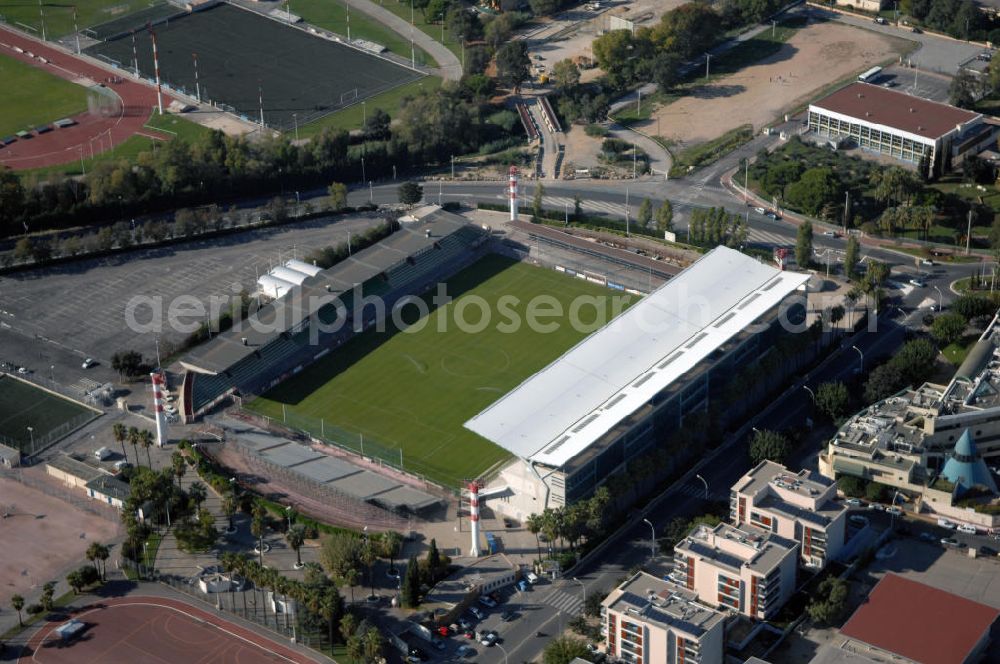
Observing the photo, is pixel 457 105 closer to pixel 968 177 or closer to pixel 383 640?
pixel 968 177

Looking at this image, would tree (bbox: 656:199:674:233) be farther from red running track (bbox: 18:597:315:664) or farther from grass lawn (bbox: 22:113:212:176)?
red running track (bbox: 18:597:315:664)

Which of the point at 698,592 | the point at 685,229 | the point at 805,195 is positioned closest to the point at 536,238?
the point at 685,229

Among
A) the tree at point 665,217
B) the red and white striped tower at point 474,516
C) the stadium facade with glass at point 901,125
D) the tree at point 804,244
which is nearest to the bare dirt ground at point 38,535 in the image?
the red and white striped tower at point 474,516

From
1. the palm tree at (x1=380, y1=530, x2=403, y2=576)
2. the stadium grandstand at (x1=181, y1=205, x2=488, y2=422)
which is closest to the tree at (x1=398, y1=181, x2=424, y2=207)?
the stadium grandstand at (x1=181, y1=205, x2=488, y2=422)

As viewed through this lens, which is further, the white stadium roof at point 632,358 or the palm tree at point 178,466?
the palm tree at point 178,466

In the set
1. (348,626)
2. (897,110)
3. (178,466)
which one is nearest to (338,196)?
(178,466)

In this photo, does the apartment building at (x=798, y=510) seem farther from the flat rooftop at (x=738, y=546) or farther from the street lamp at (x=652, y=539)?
the street lamp at (x=652, y=539)
